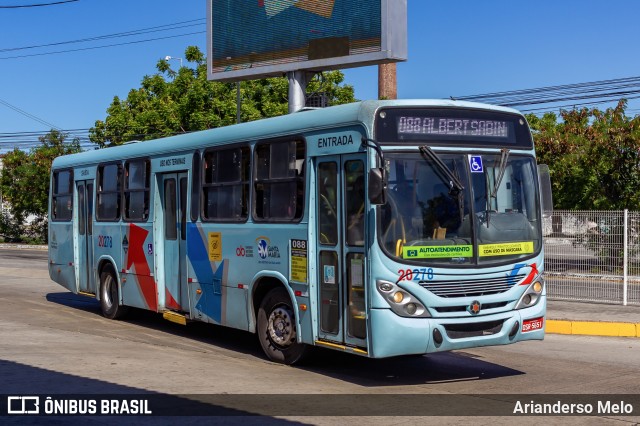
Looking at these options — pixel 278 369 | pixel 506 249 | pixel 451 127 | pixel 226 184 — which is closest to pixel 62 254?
pixel 226 184

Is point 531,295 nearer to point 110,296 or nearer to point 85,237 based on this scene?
point 110,296

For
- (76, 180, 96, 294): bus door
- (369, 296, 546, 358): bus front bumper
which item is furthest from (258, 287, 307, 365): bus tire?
(76, 180, 96, 294): bus door

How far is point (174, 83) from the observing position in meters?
44.5

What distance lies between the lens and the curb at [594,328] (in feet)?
47.4

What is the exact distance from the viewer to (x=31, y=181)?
52.2m

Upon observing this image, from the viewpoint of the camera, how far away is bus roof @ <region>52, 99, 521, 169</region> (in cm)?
956

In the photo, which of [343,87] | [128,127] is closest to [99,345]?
[343,87]

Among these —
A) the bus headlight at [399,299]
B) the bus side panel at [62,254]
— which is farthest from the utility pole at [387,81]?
the bus headlight at [399,299]

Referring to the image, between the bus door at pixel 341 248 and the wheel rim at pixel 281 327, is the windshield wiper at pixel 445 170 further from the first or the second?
the wheel rim at pixel 281 327

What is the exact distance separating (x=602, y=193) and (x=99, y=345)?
1946 cm

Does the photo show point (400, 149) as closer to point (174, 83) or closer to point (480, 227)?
point (480, 227)

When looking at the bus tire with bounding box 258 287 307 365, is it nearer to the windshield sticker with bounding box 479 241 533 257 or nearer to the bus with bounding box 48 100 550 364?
the bus with bounding box 48 100 550 364

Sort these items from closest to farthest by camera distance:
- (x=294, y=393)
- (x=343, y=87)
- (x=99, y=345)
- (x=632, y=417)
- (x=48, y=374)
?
(x=632, y=417)
(x=294, y=393)
(x=48, y=374)
(x=99, y=345)
(x=343, y=87)

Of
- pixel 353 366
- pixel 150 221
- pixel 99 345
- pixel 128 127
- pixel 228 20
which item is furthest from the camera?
pixel 128 127
